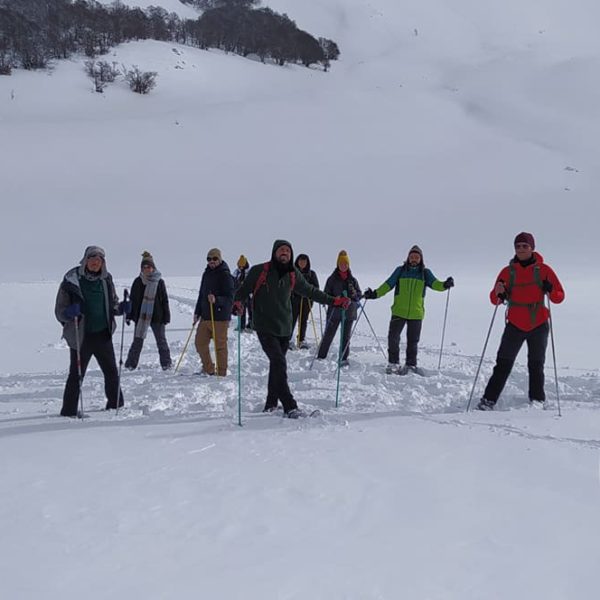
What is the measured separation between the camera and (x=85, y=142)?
42.0 m

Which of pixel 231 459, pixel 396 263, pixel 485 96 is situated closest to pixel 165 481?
pixel 231 459

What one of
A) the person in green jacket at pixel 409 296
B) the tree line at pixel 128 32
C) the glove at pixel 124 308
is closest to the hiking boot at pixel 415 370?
the person in green jacket at pixel 409 296

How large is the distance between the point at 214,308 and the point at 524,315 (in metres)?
3.82

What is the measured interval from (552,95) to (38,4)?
181 feet

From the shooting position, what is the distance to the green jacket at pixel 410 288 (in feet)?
25.3

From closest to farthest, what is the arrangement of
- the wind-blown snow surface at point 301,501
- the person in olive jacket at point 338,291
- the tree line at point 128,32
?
the wind-blown snow surface at point 301,501, the person in olive jacket at point 338,291, the tree line at point 128,32

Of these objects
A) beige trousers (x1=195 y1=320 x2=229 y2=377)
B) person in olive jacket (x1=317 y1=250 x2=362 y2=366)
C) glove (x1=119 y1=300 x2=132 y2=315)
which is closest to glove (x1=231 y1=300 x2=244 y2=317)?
glove (x1=119 y1=300 x2=132 y2=315)

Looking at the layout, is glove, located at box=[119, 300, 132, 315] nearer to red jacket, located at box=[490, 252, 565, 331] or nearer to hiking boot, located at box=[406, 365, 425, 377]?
red jacket, located at box=[490, 252, 565, 331]

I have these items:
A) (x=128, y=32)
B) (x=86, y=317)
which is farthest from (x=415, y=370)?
(x=128, y=32)

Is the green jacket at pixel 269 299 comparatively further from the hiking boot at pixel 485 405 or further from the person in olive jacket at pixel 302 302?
the person in olive jacket at pixel 302 302

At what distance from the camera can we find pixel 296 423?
16.0 feet

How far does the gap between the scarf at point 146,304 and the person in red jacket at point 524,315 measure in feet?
14.9

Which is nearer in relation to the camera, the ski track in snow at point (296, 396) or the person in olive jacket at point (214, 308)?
the ski track in snow at point (296, 396)

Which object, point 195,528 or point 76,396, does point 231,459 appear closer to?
point 195,528
